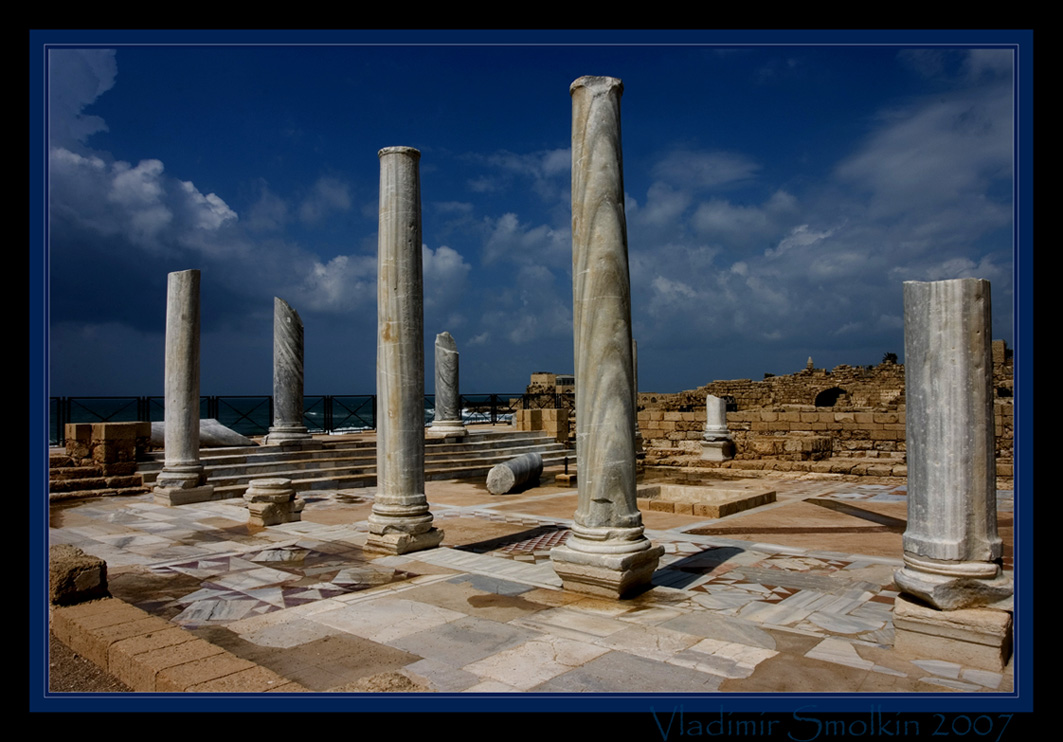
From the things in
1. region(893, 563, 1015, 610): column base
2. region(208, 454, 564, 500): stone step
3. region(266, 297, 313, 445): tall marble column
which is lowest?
region(208, 454, 564, 500): stone step

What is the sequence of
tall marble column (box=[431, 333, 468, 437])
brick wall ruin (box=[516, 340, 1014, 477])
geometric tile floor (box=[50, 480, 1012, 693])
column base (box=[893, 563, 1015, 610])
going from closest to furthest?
1. geometric tile floor (box=[50, 480, 1012, 693])
2. column base (box=[893, 563, 1015, 610])
3. brick wall ruin (box=[516, 340, 1014, 477])
4. tall marble column (box=[431, 333, 468, 437])

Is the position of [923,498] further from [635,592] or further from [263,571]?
[263,571]

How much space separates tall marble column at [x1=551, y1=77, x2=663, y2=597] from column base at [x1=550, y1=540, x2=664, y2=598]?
10mm

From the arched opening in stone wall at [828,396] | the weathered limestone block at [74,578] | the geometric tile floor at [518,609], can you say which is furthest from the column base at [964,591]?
the arched opening in stone wall at [828,396]

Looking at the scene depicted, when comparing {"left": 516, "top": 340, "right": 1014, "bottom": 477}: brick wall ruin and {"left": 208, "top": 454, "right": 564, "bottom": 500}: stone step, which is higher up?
{"left": 516, "top": 340, "right": 1014, "bottom": 477}: brick wall ruin

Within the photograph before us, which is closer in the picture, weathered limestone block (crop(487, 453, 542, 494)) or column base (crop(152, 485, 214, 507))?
column base (crop(152, 485, 214, 507))

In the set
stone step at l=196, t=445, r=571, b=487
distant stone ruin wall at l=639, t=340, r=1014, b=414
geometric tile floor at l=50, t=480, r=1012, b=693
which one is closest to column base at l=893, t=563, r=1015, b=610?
geometric tile floor at l=50, t=480, r=1012, b=693

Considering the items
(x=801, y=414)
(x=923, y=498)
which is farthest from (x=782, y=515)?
(x=801, y=414)

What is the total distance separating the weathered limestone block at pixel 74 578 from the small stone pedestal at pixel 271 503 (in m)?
4.00

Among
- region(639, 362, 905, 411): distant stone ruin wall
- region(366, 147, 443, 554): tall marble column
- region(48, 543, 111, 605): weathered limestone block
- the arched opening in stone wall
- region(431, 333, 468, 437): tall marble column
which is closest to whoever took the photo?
region(48, 543, 111, 605): weathered limestone block

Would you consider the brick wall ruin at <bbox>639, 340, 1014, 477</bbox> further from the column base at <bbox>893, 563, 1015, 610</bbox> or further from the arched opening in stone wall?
the column base at <bbox>893, 563, 1015, 610</bbox>

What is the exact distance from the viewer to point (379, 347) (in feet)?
26.8

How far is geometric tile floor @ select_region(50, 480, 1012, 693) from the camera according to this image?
4.12 meters

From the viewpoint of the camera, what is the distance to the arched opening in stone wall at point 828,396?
32.2 m
